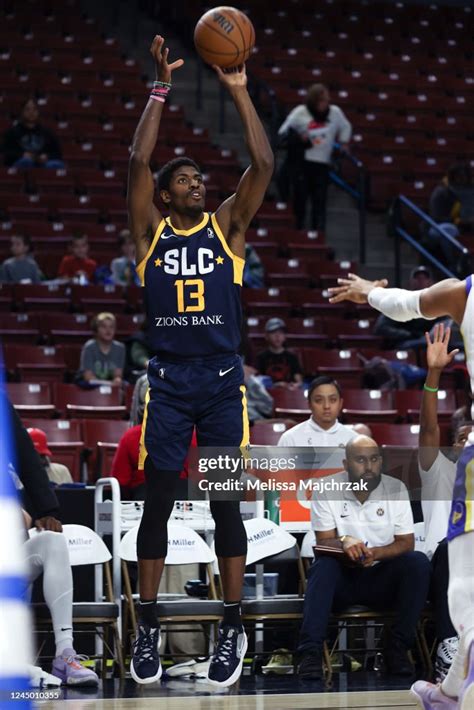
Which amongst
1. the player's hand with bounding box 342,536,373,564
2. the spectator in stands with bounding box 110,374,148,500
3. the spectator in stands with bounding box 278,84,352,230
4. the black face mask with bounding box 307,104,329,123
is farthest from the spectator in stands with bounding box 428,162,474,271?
the player's hand with bounding box 342,536,373,564

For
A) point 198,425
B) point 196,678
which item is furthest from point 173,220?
point 196,678

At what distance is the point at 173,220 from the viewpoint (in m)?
5.06

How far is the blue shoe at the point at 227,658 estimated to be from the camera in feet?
16.0

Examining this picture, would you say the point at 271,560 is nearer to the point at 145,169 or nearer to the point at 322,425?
the point at 322,425

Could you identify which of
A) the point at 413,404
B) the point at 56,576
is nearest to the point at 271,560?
the point at 56,576

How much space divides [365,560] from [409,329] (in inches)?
206

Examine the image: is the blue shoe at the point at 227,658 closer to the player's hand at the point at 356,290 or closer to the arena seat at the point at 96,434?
the player's hand at the point at 356,290

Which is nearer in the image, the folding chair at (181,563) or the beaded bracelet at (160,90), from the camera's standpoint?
the beaded bracelet at (160,90)

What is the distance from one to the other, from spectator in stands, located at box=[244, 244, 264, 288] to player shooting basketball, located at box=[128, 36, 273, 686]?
6.85m

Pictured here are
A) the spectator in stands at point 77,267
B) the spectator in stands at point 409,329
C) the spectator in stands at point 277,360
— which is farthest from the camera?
the spectator in stands at point 77,267

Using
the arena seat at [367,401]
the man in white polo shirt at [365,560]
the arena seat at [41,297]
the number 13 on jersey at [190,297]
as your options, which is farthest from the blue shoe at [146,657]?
the arena seat at [41,297]

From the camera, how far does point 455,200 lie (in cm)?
1332

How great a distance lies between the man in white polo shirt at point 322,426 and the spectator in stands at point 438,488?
68cm

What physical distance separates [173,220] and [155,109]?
0.44 m
